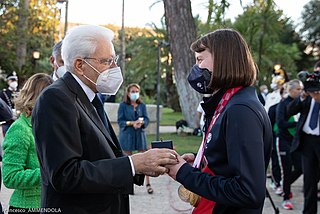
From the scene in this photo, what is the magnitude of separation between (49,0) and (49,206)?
122 ft

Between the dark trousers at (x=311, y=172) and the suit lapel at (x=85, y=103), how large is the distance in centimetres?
460

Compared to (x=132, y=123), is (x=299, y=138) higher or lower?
higher

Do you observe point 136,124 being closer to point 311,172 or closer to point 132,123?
point 132,123

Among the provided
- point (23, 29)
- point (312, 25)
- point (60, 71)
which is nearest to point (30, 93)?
point (60, 71)

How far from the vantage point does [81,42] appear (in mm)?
2457

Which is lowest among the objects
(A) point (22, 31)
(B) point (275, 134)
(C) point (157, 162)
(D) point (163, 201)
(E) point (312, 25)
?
(D) point (163, 201)

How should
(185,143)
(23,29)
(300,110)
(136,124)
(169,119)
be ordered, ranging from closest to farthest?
(300,110) → (136,124) → (185,143) → (169,119) → (23,29)

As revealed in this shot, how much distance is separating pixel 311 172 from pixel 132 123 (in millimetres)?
3851

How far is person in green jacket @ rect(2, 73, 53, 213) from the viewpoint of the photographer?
3094 mm

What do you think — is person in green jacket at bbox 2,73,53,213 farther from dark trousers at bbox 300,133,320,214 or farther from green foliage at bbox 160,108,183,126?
green foliage at bbox 160,108,183,126

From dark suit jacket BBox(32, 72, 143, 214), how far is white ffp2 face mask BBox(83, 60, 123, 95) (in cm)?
20

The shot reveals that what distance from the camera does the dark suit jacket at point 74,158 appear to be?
83.9 inches

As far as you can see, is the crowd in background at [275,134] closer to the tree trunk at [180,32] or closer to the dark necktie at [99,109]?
the dark necktie at [99,109]

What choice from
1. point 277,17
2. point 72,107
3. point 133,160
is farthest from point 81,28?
point 277,17
